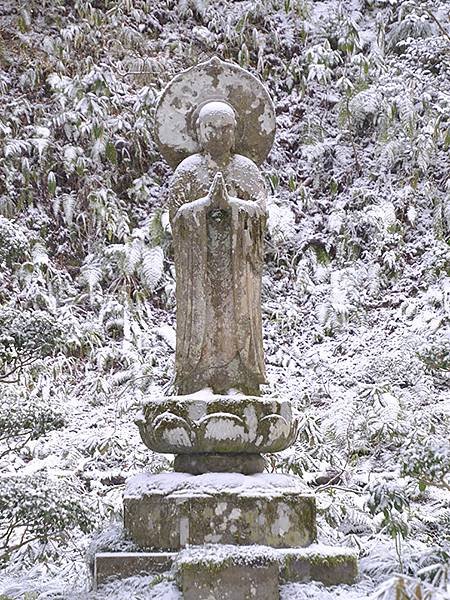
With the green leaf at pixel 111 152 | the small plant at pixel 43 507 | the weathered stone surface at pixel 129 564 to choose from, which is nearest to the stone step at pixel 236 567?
the weathered stone surface at pixel 129 564

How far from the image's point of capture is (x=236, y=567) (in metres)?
2.80

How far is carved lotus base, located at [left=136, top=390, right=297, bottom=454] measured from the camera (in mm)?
3189

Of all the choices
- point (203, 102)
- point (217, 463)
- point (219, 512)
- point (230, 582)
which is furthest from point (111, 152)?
point (230, 582)

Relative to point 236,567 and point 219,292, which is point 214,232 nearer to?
point 219,292

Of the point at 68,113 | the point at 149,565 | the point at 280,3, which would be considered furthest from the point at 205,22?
the point at 149,565

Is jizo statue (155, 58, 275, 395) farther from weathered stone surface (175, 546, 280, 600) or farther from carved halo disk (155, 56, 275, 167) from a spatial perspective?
weathered stone surface (175, 546, 280, 600)

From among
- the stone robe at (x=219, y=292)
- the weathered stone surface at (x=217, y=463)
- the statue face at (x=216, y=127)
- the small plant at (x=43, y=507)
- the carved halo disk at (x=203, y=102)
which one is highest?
the carved halo disk at (x=203, y=102)

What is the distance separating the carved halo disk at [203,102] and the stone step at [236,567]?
191 centimetres

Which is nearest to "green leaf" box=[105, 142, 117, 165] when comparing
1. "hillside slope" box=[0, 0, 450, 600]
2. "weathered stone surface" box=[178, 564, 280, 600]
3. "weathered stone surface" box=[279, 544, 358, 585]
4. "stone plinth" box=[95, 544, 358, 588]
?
"hillside slope" box=[0, 0, 450, 600]

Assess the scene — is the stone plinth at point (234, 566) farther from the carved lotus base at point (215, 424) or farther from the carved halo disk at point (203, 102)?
the carved halo disk at point (203, 102)

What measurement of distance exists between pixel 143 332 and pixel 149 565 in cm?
464

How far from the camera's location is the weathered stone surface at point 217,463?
10.7ft

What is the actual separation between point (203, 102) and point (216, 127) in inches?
9.1

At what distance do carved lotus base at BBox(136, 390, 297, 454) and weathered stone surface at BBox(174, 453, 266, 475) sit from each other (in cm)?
3
